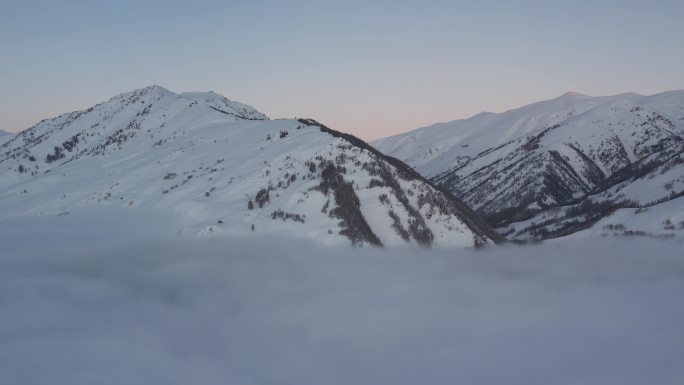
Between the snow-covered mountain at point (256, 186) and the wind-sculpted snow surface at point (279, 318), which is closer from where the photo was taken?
the wind-sculpted snow surface at point (279, 318)

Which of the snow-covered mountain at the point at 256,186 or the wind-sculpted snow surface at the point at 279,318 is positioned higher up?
the snow-covered mountain at the point at 256,186

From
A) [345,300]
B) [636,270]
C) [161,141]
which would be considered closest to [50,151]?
[161,141]

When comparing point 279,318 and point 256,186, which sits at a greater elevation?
point 256,186

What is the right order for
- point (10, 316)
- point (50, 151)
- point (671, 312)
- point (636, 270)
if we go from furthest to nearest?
1. point (50, 151)
2. point (636, 270)
3. point (671, 312)
4. point (10, 316)

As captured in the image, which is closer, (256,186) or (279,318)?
(256,186)

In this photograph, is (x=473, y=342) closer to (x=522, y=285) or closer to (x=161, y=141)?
(x=522, y=285)
